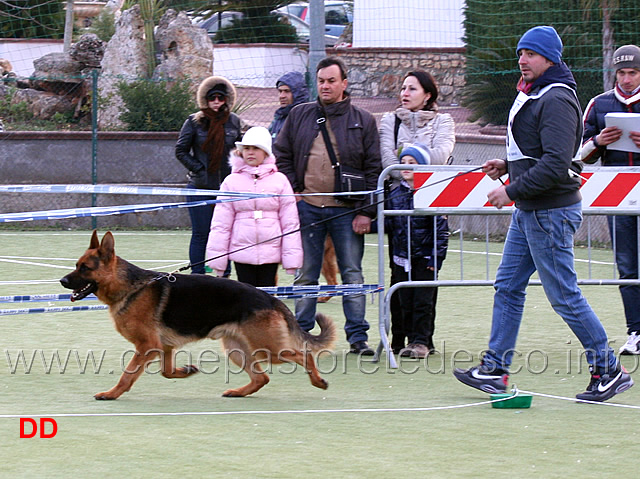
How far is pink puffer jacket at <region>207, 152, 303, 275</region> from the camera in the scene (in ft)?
23.6

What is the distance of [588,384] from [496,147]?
8.85 metres

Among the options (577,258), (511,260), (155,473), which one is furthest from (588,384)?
(577,258)

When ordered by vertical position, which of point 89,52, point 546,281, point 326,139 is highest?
point 89,52

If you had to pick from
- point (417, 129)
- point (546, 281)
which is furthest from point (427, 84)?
point (546, 281)

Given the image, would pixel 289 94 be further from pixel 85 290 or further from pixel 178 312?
pixel 85 290

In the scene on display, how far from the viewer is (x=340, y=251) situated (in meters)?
7.55

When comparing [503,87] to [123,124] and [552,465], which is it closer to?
[123,124]

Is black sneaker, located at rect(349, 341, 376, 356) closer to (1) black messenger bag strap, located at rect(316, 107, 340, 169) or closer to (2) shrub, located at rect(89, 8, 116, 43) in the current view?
(1) black messenger bag strap, located at rect(316, 107, 340, 169)

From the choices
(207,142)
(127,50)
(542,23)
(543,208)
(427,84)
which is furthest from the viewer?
(127,50)

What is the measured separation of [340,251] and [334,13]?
22.5 m

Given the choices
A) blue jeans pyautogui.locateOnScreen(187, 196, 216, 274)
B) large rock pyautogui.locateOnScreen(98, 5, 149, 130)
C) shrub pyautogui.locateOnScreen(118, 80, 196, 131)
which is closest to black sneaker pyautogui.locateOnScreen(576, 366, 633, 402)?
blue jeans pyautogui.locateOnScreen(187, 196, 216, 274)

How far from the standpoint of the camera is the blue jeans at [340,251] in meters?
7.46

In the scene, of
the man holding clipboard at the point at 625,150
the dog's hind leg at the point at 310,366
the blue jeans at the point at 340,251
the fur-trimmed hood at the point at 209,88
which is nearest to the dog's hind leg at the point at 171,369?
the dog's hind leg at the point at 310,366

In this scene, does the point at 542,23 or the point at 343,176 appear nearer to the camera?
the point at 343,176
